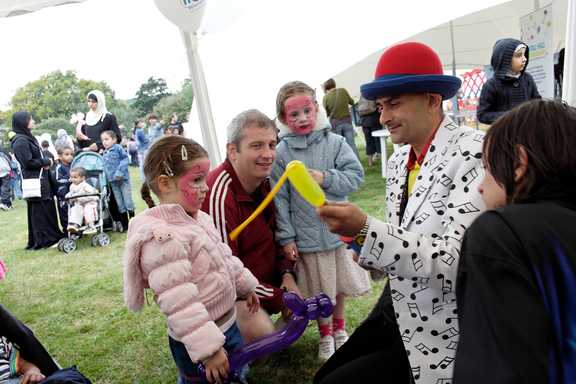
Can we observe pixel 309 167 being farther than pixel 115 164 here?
No

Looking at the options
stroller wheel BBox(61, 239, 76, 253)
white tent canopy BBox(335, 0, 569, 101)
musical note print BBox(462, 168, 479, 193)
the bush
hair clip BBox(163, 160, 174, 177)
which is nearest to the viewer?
musical note print BBox(462, 168, 479, 193)

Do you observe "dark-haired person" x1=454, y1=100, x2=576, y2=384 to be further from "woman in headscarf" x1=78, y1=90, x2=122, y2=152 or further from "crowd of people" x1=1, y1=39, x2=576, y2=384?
"woman in headscarf" x1=78, y1=90, x2=122, y2=152

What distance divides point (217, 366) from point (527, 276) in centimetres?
127

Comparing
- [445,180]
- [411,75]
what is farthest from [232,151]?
[445,180]

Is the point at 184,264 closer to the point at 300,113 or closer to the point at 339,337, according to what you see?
the point at 300,113

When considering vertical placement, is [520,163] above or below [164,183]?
above

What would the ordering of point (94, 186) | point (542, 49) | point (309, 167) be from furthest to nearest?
1. point (94, 186)
2. point (542, 49)
3. point (309, 167)

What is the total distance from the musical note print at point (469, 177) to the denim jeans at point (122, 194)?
677 centimetres

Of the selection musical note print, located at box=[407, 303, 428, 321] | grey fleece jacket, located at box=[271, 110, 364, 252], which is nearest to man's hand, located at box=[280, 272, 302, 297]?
grey fleece jacket, located at box=[271, 110, 364, 252]

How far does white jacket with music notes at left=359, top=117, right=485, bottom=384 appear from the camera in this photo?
1.27 m

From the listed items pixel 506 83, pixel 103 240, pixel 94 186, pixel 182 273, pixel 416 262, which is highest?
pixel 506 83

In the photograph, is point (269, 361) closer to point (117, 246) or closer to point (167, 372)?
point (167, 372)

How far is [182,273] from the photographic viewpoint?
5.53 feet

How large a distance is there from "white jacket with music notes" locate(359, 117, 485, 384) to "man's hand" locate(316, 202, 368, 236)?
4 cm
